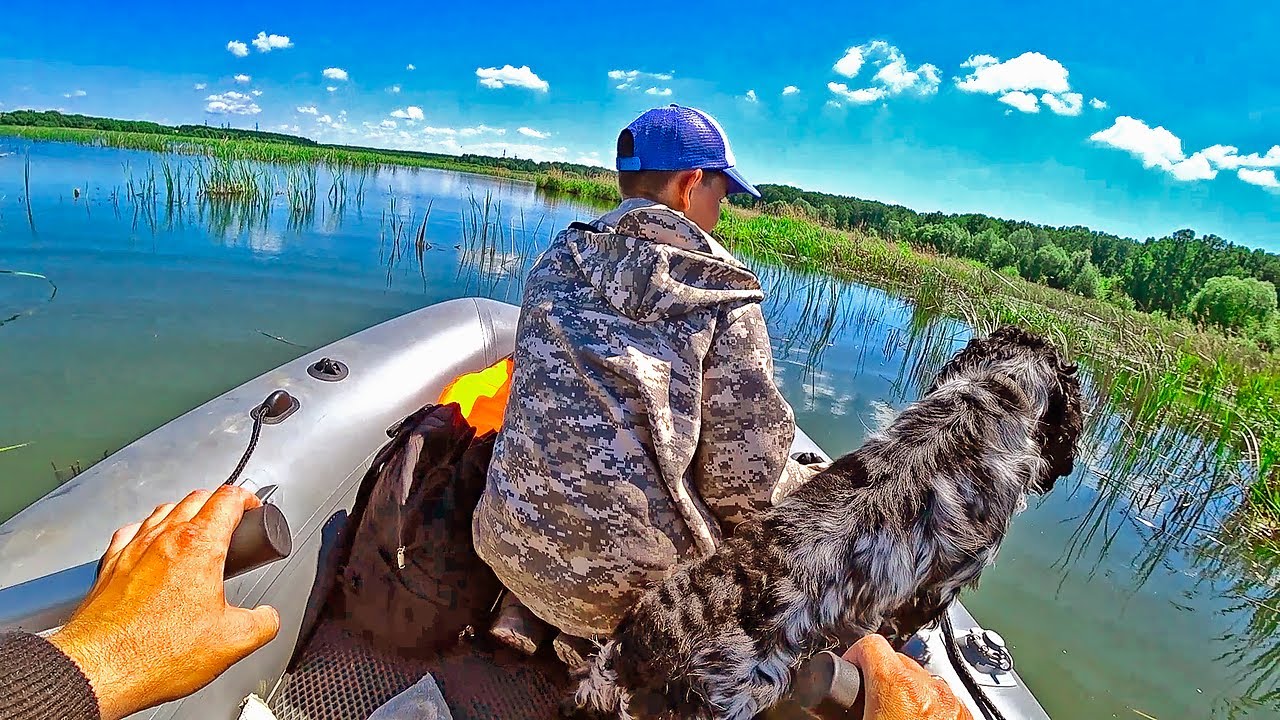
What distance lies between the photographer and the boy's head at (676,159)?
1657mm

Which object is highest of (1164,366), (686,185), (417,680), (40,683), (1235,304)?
(686,185)

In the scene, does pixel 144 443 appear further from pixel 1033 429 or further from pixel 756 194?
pixel 1033 429

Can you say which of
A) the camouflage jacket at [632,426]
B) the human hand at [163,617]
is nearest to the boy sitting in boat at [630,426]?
the camouflage jacket at [632,426]

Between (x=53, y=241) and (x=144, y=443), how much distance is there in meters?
7.98

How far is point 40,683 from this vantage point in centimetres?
63

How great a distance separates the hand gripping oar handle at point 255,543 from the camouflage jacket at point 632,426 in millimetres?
594

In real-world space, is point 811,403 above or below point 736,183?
below

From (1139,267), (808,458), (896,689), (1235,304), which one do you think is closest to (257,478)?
(896,689)

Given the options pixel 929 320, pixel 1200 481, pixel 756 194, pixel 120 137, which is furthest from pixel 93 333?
pixel 120 137

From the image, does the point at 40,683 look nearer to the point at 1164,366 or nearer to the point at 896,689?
the point at 896,689

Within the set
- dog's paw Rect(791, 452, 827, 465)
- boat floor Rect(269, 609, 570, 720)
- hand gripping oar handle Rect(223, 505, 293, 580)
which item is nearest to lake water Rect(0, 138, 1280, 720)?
dog's paw Rect(791, 452, 827, 465)

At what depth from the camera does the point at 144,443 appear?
192cm

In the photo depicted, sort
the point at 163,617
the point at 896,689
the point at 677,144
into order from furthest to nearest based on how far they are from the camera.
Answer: the point at 677,144
the point at 896,689
the point at 163,617

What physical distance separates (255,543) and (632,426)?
70 centimetres
